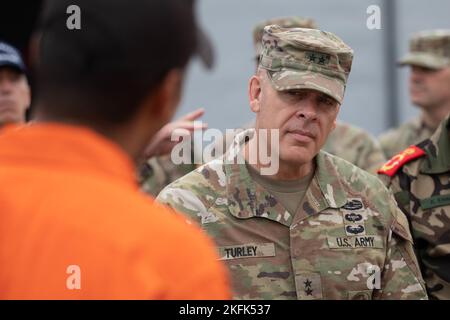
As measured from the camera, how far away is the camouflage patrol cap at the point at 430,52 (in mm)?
8281

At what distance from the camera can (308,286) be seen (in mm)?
4074

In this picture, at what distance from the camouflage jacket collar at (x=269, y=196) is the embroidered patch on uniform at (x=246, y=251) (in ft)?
0.36

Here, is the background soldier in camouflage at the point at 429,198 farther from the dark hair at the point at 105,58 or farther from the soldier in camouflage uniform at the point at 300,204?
the dark hair at the point at 105,58

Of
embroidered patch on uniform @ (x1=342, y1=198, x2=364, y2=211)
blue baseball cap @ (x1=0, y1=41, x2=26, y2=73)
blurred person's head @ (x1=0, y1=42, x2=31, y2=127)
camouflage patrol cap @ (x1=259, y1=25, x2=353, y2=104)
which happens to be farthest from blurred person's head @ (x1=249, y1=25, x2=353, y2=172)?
blue baseball cap @ (x1=0, y1=41, x2=26, y2=73)

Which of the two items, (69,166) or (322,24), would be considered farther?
(322,24)

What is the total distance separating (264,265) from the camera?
4.09m

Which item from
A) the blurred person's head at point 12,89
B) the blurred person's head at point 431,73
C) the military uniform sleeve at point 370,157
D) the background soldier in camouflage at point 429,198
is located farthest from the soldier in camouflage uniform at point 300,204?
the blurred person's head at point 431,73

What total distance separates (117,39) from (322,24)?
8.55 meters

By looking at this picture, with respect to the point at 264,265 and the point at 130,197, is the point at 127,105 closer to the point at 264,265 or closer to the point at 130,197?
the point at 130,197

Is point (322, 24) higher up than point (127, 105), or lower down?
higher up

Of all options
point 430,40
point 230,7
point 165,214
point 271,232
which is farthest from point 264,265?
point 230,7

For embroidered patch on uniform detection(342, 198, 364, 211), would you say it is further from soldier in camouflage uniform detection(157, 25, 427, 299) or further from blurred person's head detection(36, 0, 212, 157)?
blurred person's head detection(36, 0, 212, 157)

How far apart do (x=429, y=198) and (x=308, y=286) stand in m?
0.98

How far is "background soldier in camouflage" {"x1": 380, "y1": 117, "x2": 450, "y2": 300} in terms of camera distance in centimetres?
471
